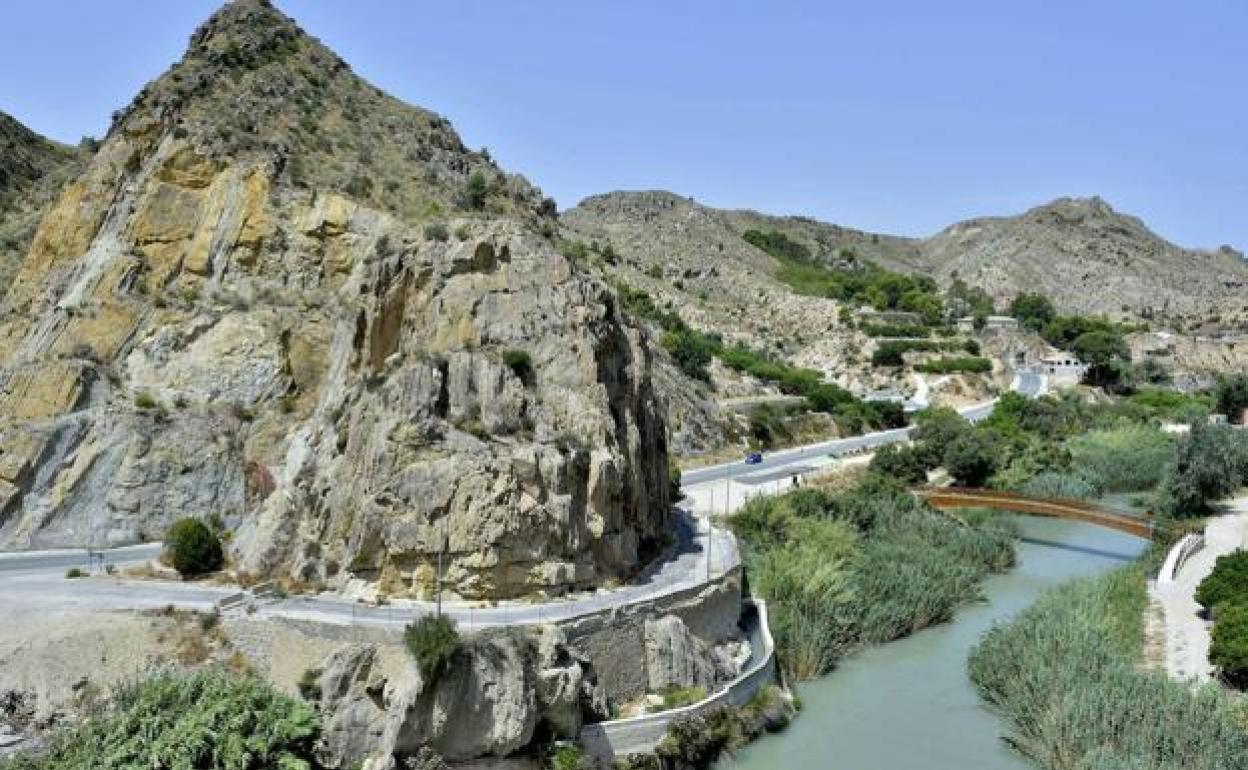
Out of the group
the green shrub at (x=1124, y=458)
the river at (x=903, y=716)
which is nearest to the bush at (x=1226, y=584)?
the river at (x=903, y=716)

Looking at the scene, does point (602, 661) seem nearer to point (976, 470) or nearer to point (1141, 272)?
point (976, 470)

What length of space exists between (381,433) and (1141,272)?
170m

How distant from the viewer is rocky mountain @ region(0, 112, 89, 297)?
48906mm

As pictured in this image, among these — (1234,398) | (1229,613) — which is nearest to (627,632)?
(1229,613)

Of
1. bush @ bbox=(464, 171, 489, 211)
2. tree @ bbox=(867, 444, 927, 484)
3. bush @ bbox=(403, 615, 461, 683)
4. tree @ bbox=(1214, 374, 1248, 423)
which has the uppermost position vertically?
bush @ bbox=(464, 171, 489, 211)

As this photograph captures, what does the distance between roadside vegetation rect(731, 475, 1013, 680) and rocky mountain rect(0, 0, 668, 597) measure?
466cm

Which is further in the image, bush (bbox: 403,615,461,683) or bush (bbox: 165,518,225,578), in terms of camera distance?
bush (bbox: 165,518,225,578)

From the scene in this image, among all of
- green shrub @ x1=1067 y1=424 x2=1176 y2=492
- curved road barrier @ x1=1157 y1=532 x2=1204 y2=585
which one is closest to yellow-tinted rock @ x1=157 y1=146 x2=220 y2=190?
curved road barrier @ x1=1157 y1=532 x2=1204 y2=585

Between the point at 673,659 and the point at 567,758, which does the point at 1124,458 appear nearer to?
the point at 673,659

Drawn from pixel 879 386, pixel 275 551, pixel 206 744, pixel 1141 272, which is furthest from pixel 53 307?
pixel 1141 272

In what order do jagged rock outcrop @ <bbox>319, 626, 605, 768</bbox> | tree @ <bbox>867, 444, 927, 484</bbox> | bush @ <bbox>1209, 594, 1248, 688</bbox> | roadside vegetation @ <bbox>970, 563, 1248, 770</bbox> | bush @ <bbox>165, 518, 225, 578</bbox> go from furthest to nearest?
1. tree @ <bbox>867, 444, 927, 484</bbox>
2. bush @ <bbox>165, 518, 225, 578</bbox>
3. bush @ <bbox>1209, 594, 1248, 688</bbox>
4. roadside vegetation @ <bbox>970, 563, 1248, 770</bbox>
5. jagged rock outcrop @ <bbox>319, 626, 605, 768</bbox>

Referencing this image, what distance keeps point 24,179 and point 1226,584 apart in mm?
68517

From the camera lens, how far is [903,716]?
23.7 metres

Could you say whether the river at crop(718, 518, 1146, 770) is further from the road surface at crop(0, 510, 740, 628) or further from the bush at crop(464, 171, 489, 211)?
the bush at crop(464, 171, 489, 211)
